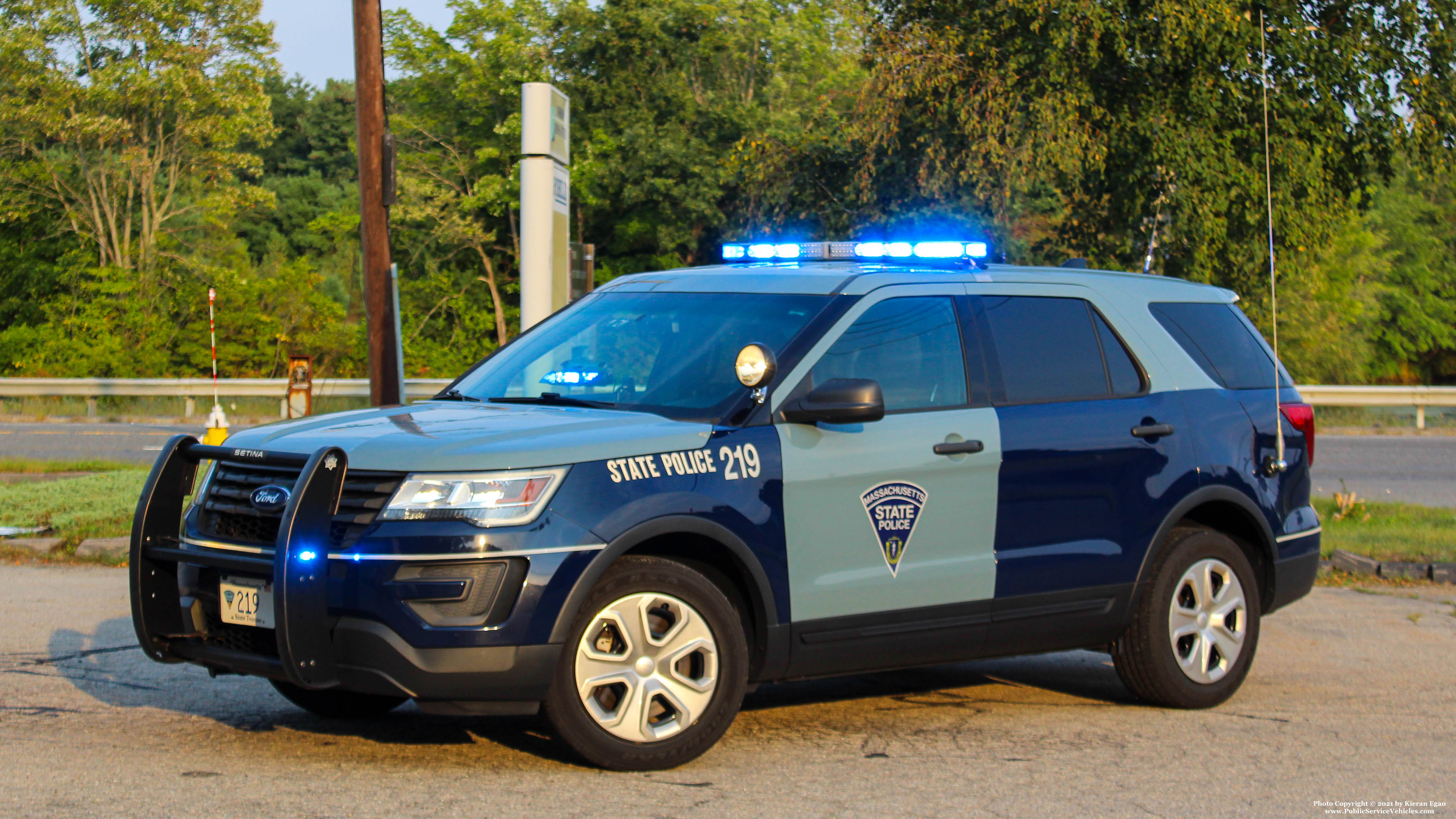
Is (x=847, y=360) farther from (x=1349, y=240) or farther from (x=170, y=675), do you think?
(x=1349, y=240)

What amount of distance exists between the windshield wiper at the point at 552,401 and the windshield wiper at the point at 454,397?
0.10 metres

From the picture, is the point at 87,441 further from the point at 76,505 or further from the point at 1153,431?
the point at 1153,431

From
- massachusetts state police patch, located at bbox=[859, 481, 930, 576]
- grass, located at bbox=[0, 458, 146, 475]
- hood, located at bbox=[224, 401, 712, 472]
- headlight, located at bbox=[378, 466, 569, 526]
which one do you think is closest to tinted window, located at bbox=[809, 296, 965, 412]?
massachusetts state police patch, located at bbox=[859, 481, 930, 576]

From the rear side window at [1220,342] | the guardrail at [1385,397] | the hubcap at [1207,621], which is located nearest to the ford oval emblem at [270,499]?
the hubcap at [1207,621]

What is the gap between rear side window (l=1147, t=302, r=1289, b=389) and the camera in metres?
6.68

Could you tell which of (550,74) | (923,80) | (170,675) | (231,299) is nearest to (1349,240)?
(550,74)

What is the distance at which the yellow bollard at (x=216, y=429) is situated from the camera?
6492mm

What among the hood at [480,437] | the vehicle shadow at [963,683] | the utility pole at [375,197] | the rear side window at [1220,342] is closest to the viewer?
the hood at [480,437]

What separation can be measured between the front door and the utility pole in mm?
7275

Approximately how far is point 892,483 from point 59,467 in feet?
42.2

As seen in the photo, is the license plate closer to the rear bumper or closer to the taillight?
the rear bumper

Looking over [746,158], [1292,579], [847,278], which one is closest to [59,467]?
[746,158]

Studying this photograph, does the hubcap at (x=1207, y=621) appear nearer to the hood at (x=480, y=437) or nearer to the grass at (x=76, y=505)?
the hood at (x=480, y=437)

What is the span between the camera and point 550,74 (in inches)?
1539
